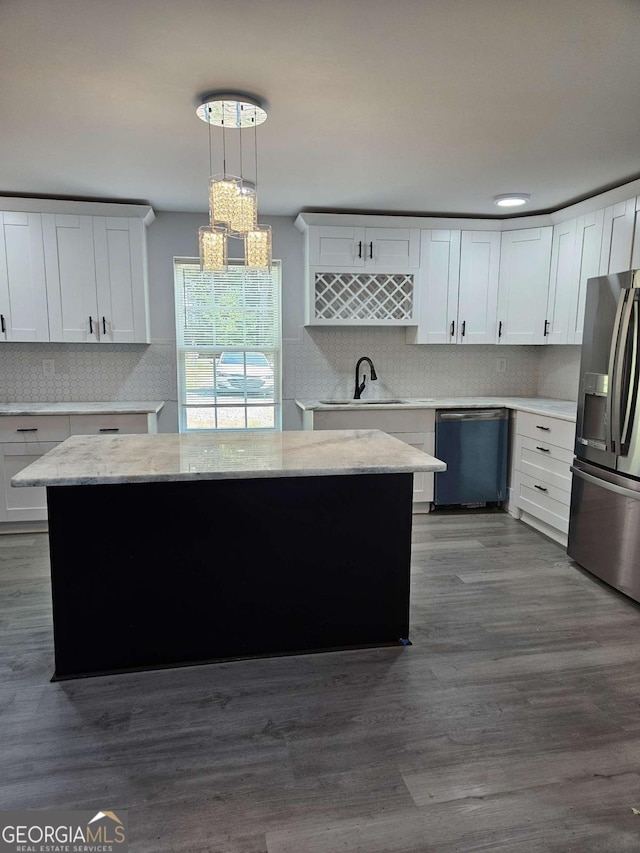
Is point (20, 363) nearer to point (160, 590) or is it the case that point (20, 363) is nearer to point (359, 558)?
point (160, 590)

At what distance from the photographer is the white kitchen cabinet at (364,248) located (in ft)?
14.3

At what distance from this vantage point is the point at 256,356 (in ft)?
15.5

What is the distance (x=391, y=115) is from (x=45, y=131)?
1720mm

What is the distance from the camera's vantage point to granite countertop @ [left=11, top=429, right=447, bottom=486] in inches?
80.8

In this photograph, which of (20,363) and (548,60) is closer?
(548,60)

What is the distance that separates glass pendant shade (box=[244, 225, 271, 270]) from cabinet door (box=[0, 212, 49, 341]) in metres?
2.46

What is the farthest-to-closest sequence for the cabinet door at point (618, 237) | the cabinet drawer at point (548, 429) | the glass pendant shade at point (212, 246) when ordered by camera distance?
1. the cabinet drawer at point (548, 429)
2. the cabinet door at point (618, 237)
3. the glass pendant shade at point (212, 246)

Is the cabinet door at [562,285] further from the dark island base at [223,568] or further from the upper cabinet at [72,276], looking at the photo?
the upper cabinet at [72,276]

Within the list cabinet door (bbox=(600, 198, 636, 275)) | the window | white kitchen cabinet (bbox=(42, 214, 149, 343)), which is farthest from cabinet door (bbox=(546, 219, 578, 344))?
white kitchen cabinet (bbox=(42, 214, 149, 343))

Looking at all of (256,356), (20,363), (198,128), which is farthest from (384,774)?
(20,363)

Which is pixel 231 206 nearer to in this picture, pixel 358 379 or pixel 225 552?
pixel 225 552

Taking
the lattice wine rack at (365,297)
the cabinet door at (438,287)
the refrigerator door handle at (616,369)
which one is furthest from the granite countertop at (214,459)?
the cabinet door at (438,287)

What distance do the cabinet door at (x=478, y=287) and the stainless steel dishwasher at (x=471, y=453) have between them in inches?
27.7

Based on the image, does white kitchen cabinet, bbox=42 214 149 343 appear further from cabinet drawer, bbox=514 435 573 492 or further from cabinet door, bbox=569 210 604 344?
cabinet door, bbox=569 210 604 344
